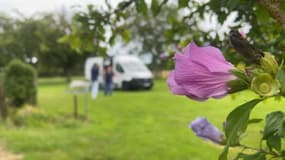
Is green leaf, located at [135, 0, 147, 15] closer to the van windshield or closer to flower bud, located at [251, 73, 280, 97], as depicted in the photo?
flower bud, located at [251, 73, 280, 97]

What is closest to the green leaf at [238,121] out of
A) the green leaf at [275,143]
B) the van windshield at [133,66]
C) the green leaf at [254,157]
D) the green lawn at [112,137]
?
the green leaf at [275,143]

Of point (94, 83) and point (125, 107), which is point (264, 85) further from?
point (94, 83)

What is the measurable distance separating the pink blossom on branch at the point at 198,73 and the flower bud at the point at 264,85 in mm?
63

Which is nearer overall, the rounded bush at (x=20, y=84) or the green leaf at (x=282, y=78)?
the green leaf at (x=282, y=78)

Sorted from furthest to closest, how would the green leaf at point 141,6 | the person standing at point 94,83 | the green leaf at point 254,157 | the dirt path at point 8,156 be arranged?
the person standing at point 94,83
the dirt path at point 8,156
the green leaf at point 141,6
the green leaf at point 254,157

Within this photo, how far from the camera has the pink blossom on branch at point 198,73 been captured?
0.98m

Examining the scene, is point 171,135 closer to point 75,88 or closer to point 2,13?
point 75,88

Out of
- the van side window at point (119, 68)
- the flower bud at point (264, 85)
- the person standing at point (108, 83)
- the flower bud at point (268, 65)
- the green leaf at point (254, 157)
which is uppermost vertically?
the flower bud at point (268, 65)

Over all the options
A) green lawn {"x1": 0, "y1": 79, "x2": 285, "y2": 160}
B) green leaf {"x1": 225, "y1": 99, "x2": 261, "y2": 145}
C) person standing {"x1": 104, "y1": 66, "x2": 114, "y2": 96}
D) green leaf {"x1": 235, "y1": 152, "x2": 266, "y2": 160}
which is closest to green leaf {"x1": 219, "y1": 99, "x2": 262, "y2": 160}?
green leaf {"x1": 225, "y1": 99, "x2": 261, "y2": 145}

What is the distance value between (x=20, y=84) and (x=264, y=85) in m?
14.4

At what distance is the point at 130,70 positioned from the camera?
28.8m

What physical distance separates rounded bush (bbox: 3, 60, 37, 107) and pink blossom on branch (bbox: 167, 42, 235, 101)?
13727mm

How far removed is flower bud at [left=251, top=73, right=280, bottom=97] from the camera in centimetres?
97

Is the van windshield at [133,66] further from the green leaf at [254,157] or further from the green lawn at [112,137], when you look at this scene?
the green leaf at [254,157]
